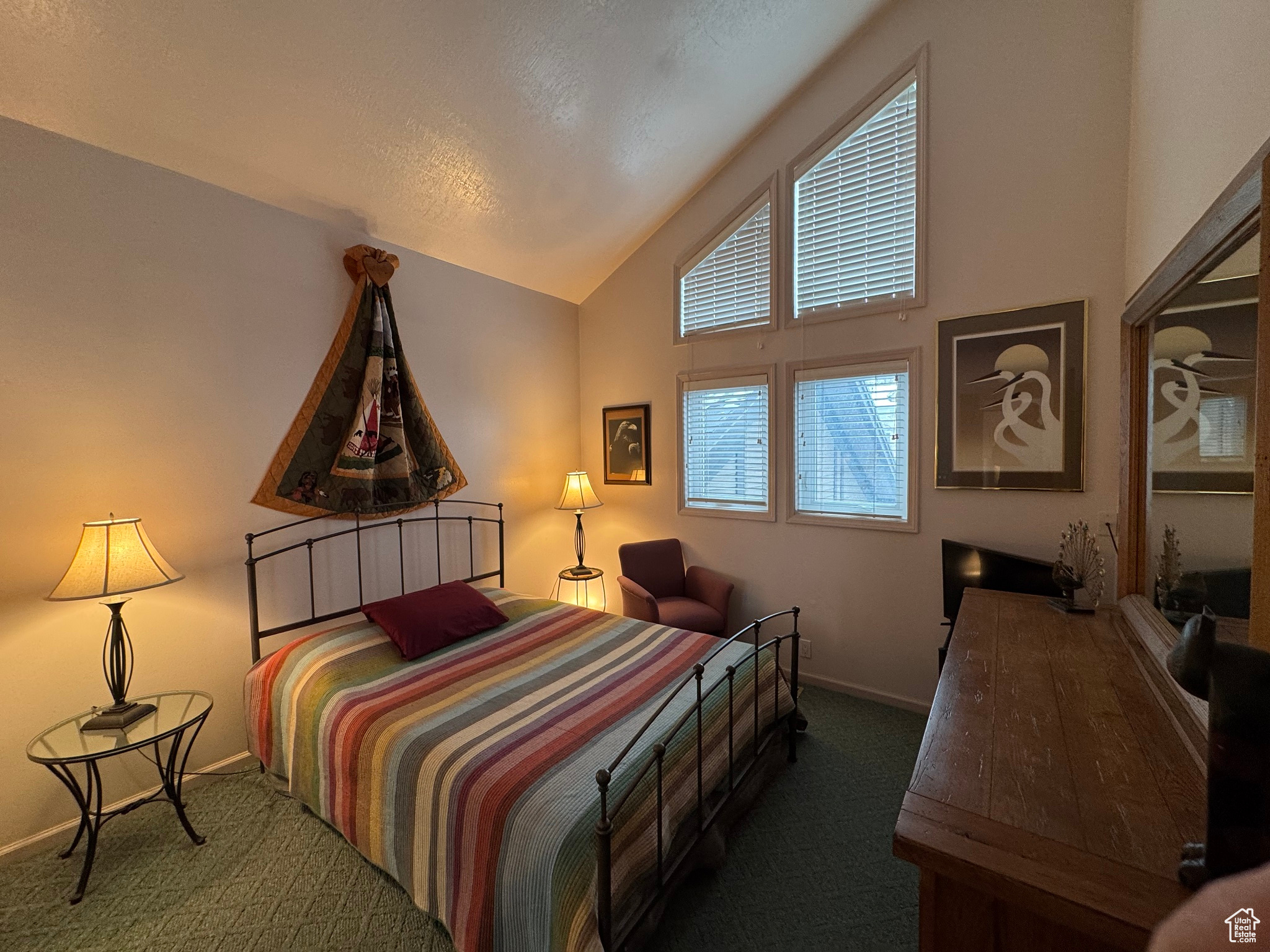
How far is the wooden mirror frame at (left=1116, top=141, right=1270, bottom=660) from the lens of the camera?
→ 935 millimetres

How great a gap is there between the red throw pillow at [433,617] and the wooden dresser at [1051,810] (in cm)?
208

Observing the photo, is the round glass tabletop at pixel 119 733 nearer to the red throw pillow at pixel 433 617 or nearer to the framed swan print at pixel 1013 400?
the red throw pillow at pixel 433 617

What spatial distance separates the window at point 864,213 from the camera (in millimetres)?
2936

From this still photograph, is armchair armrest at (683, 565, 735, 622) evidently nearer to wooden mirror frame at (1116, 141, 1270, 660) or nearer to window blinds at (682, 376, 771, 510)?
window blinds at (682, 376, 771, 510)

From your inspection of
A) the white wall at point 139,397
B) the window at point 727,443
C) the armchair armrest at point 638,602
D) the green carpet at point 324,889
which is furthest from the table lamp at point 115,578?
the window at point 727,443

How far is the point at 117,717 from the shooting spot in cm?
194

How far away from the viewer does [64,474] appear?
6.57 feet

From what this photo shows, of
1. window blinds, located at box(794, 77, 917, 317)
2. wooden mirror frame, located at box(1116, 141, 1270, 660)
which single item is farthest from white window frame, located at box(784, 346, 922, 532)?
wooden mirror frame, located at box(1116, 141, 1270, 660)

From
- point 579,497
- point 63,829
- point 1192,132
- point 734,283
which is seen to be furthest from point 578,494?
point 1192,132

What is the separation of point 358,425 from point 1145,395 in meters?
3.55

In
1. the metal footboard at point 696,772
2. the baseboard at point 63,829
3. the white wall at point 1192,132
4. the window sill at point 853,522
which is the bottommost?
the baseboard at point 63,829

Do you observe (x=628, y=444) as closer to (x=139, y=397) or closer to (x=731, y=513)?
(x=731, y=513)

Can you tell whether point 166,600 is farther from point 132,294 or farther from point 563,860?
point 563,860

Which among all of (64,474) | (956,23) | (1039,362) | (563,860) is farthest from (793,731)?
(956,23)
